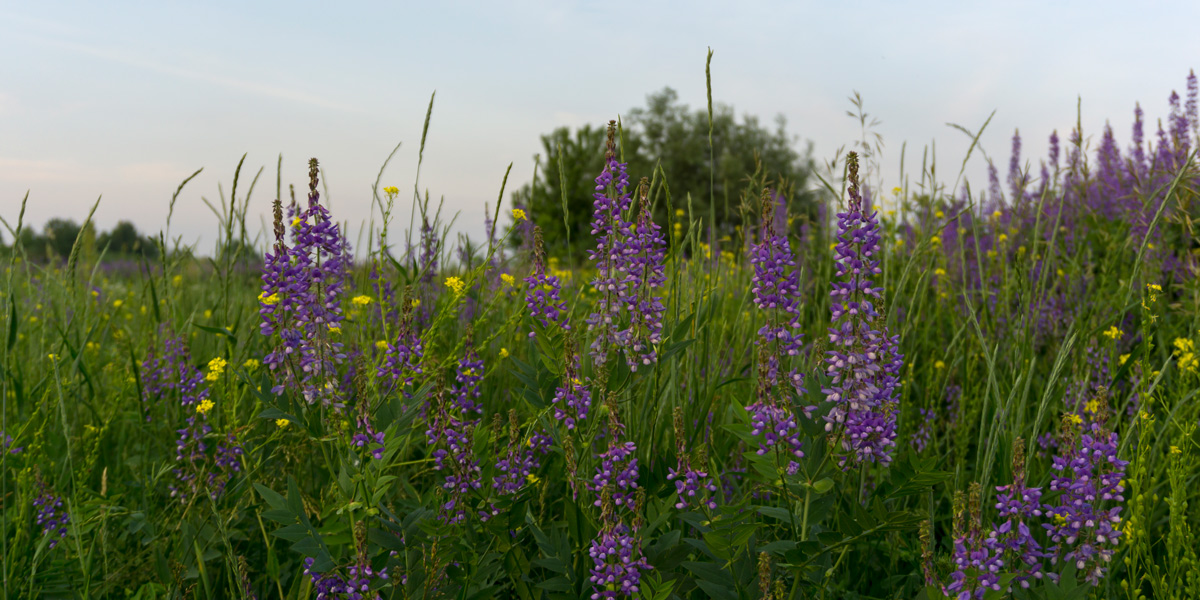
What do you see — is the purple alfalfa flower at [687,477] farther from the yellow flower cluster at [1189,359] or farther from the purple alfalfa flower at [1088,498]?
the yellow flower cluster at [1189,359]

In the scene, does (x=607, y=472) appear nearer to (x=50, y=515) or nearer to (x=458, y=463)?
(x=458, y=463)

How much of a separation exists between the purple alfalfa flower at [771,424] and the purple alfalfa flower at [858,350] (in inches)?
3.7

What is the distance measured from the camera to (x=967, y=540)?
1695 millimetres

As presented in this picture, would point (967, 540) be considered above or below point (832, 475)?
below

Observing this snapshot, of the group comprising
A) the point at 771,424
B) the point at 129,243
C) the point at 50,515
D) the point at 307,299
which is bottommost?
the point at 50,515

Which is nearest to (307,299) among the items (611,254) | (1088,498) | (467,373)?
(467,373)

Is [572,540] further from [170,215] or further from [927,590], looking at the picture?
[170,215]

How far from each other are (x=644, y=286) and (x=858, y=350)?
65 cm

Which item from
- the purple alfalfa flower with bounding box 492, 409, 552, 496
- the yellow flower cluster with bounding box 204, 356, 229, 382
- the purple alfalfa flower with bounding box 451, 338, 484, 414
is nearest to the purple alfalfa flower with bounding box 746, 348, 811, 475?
the purple alfalfa flower with bounding box 492, 409, 552, 496

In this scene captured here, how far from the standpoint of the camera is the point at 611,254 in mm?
2076

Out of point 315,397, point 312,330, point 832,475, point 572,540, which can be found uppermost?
point 312,330

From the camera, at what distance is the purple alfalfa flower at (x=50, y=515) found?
8.04ft

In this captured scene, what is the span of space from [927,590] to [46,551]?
275 cm

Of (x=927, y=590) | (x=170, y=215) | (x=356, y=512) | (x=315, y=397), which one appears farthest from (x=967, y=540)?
(x=170, y=215)
